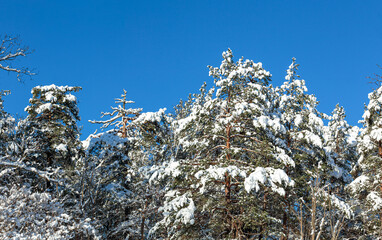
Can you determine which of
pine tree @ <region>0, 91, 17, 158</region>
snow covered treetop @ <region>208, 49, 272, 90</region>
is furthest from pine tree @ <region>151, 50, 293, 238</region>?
pine tree @ <region>0, 91, 17, 158</region>

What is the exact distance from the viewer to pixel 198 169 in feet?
38.2

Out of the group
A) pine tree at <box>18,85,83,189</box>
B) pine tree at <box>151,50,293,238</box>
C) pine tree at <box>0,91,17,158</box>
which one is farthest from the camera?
pine tree at <box>18,85,83,189</box>

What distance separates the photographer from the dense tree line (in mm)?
10805

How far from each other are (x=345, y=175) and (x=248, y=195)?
11.7 meters

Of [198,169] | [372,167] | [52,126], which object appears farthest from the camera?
[52,126]

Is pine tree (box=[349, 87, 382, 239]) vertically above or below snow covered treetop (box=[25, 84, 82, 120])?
below

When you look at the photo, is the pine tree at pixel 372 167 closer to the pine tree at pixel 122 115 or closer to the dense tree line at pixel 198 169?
the dense tree line at pixel 198 169

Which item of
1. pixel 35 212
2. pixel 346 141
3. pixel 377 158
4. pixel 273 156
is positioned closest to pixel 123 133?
pixel 35 212

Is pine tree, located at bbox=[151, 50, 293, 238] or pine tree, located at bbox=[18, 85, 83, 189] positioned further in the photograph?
pine tree, located at bbox=[18, 85, 83, 189]

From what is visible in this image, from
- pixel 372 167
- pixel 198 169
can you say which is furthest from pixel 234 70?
pixel 372 167

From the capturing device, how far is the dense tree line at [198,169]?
35.4 ft

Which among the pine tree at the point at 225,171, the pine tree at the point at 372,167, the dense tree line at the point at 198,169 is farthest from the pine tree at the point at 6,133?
the pine tree at the point at 372,167

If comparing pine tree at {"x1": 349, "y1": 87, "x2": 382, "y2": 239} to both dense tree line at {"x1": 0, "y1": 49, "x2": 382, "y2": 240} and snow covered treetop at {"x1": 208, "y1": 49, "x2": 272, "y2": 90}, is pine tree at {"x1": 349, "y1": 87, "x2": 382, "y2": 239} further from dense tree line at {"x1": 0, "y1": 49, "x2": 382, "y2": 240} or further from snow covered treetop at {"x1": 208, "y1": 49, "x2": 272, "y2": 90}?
snow covered treetop at {"x1": 208, "y1": 49, "x2": 272, "y2": 90}

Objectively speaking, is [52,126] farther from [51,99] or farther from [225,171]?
[225,171]
